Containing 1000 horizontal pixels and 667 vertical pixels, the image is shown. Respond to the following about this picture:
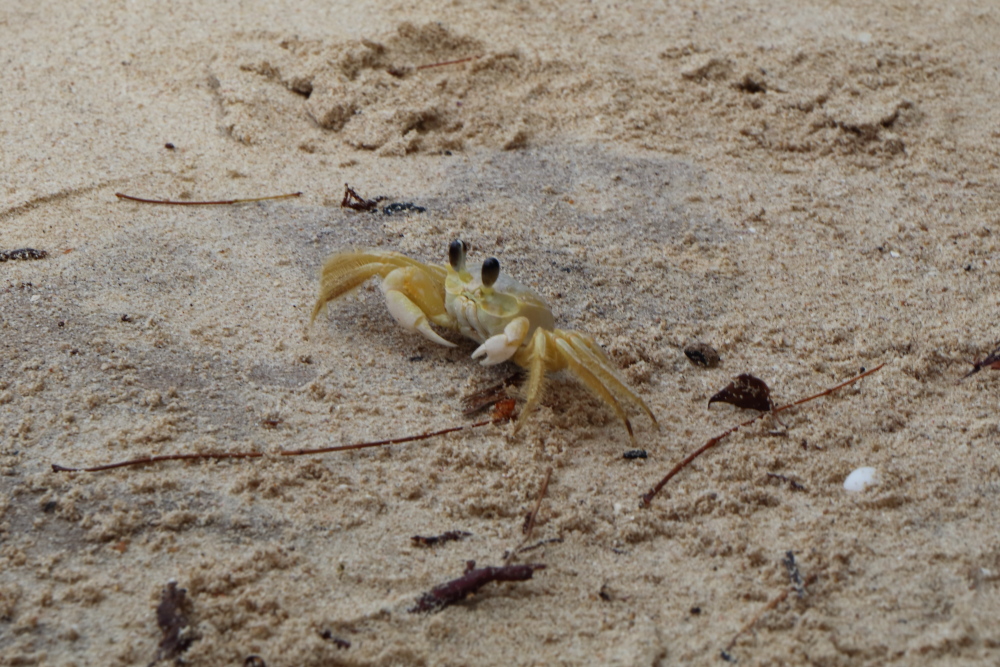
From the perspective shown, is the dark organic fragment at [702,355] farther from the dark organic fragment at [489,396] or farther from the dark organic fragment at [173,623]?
the dark organic fragment at [173,623]

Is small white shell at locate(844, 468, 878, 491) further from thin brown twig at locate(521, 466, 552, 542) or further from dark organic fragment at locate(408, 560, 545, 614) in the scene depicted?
dark organic fragment at locate(408, 560, 545, 614)

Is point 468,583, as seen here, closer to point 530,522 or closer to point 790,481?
point 530,522

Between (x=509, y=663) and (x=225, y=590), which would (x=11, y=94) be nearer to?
(x=225, y=590)

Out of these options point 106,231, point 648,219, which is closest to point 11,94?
point 106,231

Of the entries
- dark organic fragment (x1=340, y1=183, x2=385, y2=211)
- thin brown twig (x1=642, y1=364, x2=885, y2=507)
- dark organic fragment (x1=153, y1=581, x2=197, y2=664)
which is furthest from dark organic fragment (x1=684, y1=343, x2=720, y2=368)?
dark organic fragment (x1=153, y1=581, x2=197, y2=664)

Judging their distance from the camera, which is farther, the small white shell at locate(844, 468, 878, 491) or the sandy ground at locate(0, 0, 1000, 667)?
the small white shell at locate(844, 468, 878, 491)

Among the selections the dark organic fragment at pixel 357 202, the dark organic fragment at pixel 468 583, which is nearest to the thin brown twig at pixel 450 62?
the dark organic fragment at pixel 357 202

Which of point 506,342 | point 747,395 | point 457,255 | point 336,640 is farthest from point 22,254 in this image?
point 747,395
